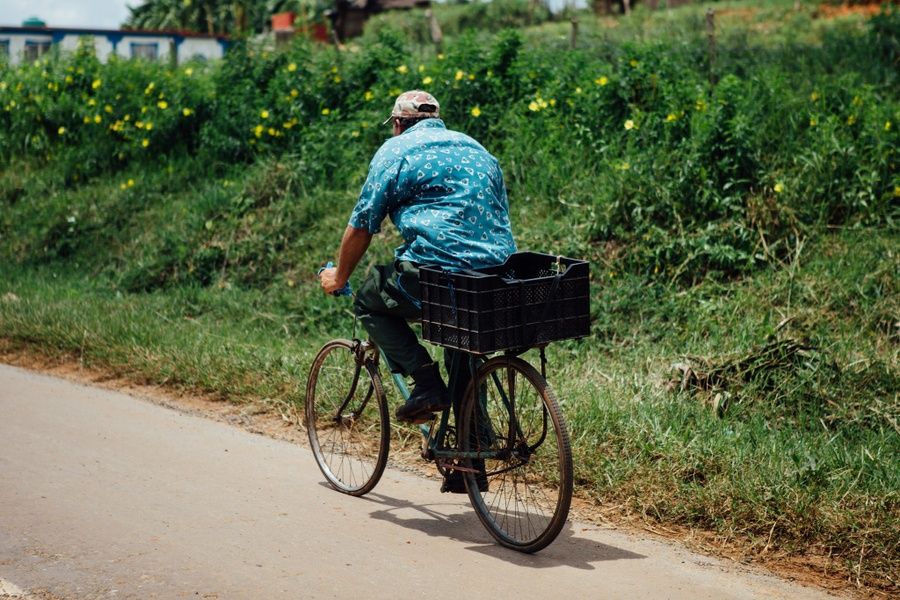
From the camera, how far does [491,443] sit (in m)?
5.35

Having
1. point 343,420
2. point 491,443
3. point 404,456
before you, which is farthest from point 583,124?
point 491,443

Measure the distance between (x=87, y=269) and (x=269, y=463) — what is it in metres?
6.53

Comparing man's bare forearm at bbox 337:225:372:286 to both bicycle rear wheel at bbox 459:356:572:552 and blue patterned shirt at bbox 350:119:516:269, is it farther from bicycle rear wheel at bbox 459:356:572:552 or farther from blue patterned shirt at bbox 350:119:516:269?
bicycle rear wheel at bbox 459:356:572:552

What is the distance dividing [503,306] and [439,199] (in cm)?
73

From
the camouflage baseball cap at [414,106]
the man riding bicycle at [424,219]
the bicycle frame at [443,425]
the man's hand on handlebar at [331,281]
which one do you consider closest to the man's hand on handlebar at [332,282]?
the man's hand on handlebar at [331,281]

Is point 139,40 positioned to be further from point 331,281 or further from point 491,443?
point 491,443

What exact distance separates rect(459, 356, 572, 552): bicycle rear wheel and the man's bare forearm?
2.87ft

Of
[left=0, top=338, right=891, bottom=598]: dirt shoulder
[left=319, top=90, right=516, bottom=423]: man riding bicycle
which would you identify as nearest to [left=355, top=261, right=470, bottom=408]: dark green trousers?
[left=319, top=90, right=516, bottom=423]: man riding bicycle

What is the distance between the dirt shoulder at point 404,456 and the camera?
15.9ft

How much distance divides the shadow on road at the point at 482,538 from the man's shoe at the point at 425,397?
520 millimetres

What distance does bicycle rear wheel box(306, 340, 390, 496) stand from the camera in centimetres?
613

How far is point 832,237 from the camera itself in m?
8.92

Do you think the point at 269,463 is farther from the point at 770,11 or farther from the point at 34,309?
the point at 770,11

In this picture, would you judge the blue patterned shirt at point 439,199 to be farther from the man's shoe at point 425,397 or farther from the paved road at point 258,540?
the paved road at point 258,540
